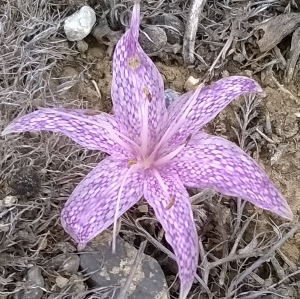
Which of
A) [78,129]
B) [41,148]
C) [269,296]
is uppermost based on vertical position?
[78,129]

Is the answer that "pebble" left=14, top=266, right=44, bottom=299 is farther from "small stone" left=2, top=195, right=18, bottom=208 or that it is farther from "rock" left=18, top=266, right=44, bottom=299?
"small stone" left=2, top=195, right=18, bottom=208

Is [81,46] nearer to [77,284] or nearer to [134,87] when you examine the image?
[134,87]

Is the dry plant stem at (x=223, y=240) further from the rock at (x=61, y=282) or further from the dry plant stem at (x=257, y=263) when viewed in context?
the rock at (x=61, y=282)

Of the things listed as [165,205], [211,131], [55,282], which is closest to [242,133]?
[211,131]

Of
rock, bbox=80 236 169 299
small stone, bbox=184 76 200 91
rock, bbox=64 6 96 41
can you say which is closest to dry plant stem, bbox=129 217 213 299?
rock, bbox=80 236 169 299

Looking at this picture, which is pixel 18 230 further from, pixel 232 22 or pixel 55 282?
pixel 232 22
